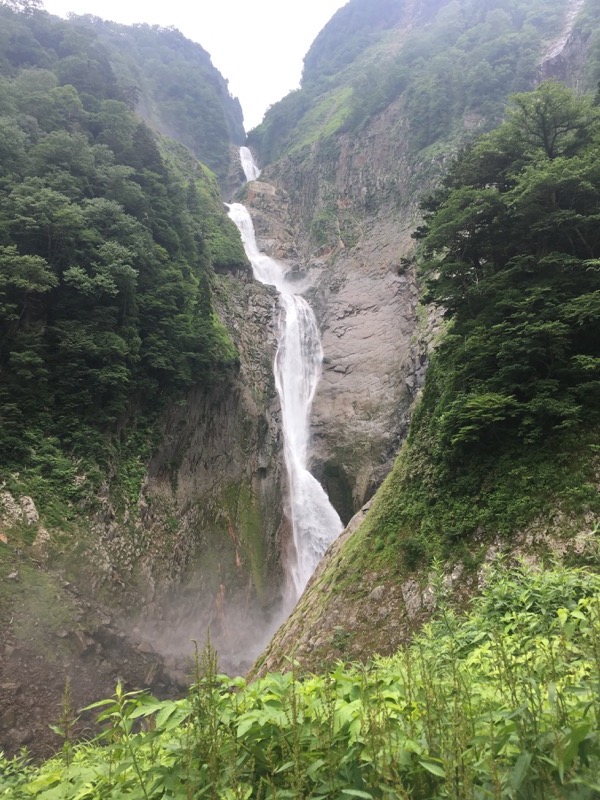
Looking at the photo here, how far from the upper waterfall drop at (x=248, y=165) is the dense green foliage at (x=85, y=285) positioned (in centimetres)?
4184

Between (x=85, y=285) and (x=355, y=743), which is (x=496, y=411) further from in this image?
(x=85, y=285)

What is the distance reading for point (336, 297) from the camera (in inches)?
1438

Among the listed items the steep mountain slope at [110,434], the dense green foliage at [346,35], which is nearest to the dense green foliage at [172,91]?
the dense green foliage at [346,35]

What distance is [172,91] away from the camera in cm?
6806

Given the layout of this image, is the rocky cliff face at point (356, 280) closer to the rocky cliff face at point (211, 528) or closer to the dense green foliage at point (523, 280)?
the rocky cliff face at point (211, 528)

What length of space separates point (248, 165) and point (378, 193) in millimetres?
34855

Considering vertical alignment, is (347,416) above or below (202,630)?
above

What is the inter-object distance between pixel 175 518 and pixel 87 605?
17.2 feet

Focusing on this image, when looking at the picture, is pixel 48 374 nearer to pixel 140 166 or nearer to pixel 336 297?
pixel 140 166

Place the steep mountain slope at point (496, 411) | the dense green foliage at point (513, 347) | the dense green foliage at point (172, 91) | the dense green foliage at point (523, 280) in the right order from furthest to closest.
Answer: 1. the dense green foliage at point (172, 91)
2. the dense green foliage at point (523, 280)
3. the dense green foliage at point (513, 347)
4. the steep mountain slope at point (496, 411)

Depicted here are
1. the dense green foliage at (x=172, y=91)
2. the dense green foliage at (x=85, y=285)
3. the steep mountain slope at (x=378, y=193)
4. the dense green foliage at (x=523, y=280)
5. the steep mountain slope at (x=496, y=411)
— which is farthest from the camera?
the dense green foliage at (x=172, y=91)

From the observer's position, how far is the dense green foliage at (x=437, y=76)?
41.7m

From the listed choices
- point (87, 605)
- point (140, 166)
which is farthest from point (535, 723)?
point (140, 166)

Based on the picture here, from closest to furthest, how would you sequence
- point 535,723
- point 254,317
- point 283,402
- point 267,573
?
point 535,723
point 267,573
point 283,402
point 254,317
